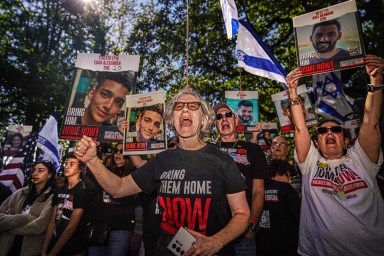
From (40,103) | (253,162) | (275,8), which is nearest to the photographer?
(253,162)

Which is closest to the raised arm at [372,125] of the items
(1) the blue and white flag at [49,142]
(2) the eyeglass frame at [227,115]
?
(2) the eyeglass frame at [227,115]

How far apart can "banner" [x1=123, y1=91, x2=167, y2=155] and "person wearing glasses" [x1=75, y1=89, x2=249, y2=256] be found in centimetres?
170

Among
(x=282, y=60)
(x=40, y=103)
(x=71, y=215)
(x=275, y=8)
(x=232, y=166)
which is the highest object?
(x=275, y=8)

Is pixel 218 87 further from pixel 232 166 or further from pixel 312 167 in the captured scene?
pixel 232 166

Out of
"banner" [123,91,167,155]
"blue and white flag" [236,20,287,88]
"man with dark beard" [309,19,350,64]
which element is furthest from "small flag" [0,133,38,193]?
"man with dark beard" [309,19,350,64]

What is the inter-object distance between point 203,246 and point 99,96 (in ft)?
12.1

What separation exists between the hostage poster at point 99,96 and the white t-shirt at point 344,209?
304 cm

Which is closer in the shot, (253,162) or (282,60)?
(253,162)

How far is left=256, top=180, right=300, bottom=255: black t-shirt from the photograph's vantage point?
388 cm

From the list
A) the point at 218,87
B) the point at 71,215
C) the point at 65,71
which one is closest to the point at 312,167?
the point at 71,215

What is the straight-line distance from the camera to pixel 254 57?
613 cm

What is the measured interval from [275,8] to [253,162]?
1345 cm

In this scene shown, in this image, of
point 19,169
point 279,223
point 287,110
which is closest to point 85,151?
point 279,223

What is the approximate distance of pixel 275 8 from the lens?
14734mm
